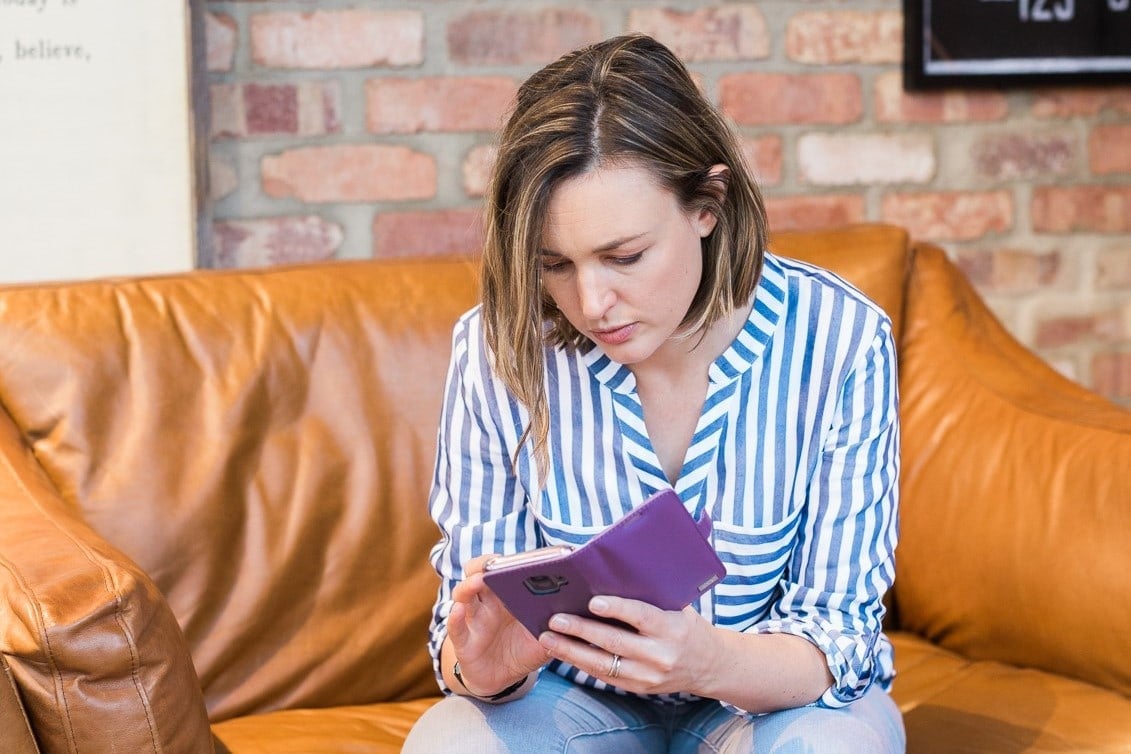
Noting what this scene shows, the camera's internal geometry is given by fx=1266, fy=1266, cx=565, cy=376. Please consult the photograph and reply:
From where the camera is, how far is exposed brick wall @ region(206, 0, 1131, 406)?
6.03 feet

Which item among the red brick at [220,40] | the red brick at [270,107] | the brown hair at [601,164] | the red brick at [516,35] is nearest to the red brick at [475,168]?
the red brick at [516,35]

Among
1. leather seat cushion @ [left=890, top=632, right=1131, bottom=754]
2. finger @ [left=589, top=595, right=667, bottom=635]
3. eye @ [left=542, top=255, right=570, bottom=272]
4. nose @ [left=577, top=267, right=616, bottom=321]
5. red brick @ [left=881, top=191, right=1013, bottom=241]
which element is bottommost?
leather seat cushion @ [left=890, top=632, right=1131, bottom=754]

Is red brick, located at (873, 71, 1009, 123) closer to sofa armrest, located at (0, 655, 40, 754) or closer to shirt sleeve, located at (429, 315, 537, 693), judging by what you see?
shirt sleeve, located at (429, 315, 537, 693)

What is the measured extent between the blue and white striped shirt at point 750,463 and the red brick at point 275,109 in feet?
2.41

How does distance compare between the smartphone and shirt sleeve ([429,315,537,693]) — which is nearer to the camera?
the smartphone

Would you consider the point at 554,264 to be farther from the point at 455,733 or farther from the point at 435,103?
the point at 435,103

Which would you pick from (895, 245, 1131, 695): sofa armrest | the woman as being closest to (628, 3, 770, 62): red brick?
(895, 245, 1131, 695): sofa armrest

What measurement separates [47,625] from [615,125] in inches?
23.8

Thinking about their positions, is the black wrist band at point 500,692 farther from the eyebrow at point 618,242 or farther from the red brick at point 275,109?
the red brick at point 275,109

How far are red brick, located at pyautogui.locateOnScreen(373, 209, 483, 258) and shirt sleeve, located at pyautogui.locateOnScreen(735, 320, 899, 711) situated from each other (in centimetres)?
84

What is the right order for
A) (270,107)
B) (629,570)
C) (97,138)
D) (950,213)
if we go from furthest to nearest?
(950,213) < (270,107) < (97,138) < (629,570)

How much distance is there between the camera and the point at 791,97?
2.01 metres

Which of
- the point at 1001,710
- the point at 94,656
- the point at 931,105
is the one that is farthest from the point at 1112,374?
the point at 94,656

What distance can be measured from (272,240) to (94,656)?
97 cm
